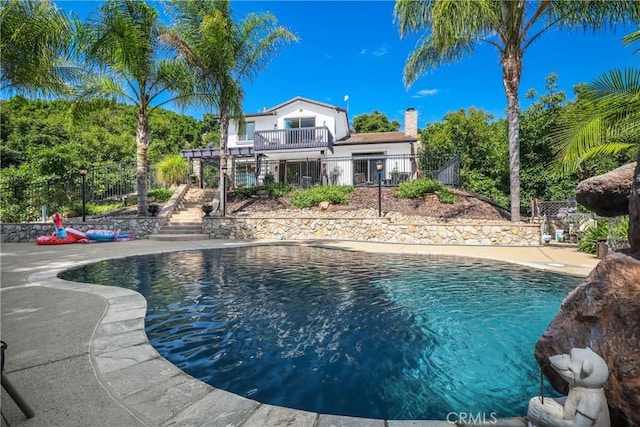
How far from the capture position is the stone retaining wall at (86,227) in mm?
11891

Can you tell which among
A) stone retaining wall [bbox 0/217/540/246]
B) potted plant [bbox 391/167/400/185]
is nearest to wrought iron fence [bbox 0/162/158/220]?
stone retaining wall [bbox 0/217/540/246]

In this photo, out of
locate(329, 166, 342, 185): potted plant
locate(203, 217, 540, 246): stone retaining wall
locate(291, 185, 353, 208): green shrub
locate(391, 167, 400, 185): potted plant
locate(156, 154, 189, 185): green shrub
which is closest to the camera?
locate(203, 217, 540, 246): stone retaining wall

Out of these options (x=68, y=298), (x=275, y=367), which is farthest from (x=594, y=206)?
(x=68, y=298)

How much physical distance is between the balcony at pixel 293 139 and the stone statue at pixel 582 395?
61.9 ft

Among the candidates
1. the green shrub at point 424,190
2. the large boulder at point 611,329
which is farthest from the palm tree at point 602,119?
the green shrub at point 424,190

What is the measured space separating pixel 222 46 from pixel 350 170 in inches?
429

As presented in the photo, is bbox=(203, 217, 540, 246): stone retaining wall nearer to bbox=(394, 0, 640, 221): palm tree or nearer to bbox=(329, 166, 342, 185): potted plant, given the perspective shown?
bbox=(394, 0, 640, 221): palm tree

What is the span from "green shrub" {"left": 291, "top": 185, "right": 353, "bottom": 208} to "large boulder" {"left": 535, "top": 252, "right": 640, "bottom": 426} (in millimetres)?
12244

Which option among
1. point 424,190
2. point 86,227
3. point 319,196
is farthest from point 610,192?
point 86,227

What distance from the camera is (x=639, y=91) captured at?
5.49 meters

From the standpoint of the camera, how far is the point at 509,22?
31.6ft

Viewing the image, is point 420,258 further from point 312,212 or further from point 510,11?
Answer: point 510,11

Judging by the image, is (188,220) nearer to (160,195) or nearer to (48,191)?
(160,195)

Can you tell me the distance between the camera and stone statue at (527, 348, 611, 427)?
1.35m
